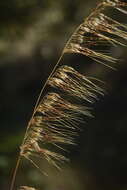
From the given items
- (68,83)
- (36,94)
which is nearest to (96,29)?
(68,83)

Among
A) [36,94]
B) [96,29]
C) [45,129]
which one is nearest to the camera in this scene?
[96,29]

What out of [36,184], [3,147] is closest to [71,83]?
[3,147]

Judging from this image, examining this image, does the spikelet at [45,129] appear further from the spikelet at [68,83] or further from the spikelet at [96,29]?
the spikelet at [96,29]

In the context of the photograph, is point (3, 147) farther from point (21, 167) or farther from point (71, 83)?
point (71, 83)

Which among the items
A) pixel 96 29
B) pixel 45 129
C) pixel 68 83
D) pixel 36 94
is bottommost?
pixel 36 94

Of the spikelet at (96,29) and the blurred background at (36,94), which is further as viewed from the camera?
the blurred background at (36,94)

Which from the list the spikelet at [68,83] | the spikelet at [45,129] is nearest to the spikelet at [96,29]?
the spikelet at [68,83]

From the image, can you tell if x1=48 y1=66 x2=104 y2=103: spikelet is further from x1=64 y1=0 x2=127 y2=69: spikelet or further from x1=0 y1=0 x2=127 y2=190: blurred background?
x1=0 y1=0 x2=127 y2=190: blurred background

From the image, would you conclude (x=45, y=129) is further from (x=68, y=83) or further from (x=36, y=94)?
(x=36, y=94)
